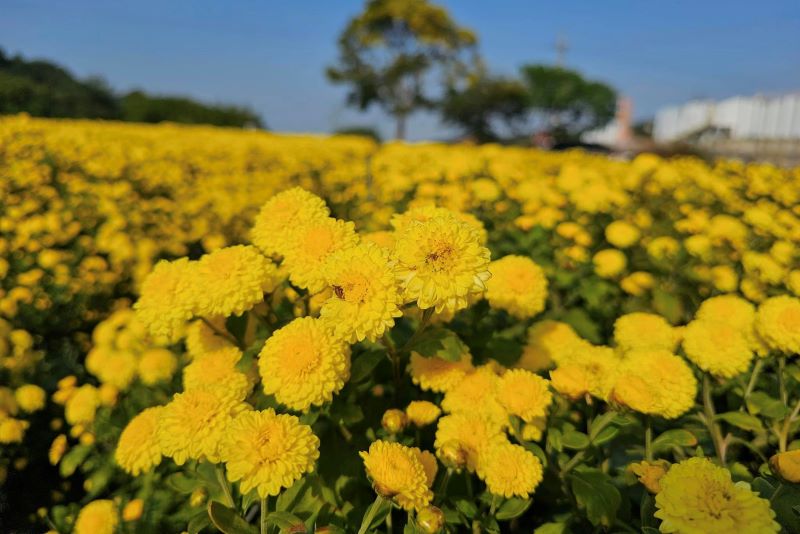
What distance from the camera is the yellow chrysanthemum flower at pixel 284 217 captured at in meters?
1.16

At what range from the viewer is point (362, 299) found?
93 centimetres

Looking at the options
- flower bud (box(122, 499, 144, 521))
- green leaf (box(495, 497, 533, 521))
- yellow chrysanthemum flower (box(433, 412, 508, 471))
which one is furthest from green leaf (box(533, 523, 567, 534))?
flower bud (box(122, 499, 144, 521))

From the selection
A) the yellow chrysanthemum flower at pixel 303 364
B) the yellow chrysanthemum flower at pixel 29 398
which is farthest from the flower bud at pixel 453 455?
the yellow chrysanthemum flower at pixel 29 398

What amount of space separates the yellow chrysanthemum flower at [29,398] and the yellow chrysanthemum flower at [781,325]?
89.0 inches

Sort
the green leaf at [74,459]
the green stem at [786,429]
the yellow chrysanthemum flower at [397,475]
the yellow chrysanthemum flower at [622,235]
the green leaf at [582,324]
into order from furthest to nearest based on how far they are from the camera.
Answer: the yellow chrysanthemum flower at [622,235], the green leaf at [582,324], the green leaf at [74,459], the green stem at [786,429], the yellow chrysanthemum flower at [397,475]

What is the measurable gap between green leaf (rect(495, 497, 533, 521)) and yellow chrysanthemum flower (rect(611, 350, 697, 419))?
10.6 inches

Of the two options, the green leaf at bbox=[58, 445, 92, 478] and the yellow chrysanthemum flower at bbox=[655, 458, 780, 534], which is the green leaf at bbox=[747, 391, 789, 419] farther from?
the green leaf at bbox=[58, 445, 92, 478]

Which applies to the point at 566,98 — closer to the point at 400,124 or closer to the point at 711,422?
the point at 400,124

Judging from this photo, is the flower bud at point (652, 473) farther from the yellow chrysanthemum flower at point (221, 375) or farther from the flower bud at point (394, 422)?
the yellow chrysanthemum flower at point (221, 375)

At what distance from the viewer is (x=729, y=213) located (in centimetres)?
306

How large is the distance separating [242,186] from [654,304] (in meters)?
3.69

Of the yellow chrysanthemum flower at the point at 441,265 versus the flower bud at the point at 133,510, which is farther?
the flower bud at the point at 133,510

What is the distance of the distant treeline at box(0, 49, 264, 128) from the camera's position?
19.0 m

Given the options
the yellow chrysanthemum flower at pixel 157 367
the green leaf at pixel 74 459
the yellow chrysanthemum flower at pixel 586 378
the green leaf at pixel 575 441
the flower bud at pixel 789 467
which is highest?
the yellow chrysanthemum flower at pixel 586 378
